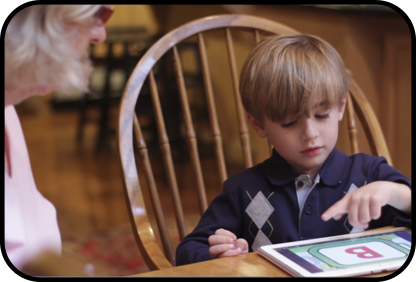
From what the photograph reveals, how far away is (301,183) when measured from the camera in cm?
72

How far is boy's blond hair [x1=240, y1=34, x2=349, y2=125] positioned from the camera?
0.66 meters

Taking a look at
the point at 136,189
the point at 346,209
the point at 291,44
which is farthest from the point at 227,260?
the point at 291,44

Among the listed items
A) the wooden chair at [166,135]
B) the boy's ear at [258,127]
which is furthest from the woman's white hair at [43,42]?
the boy's ear at [258,127]

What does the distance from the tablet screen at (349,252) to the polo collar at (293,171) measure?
20 centimetres

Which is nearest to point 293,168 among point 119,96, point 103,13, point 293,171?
point 293,171

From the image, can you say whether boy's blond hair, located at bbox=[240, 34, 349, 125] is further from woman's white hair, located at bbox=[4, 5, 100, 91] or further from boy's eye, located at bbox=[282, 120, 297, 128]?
woman's white hair, located at bbox=[4, 5, 100, 91]

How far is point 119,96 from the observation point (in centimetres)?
230

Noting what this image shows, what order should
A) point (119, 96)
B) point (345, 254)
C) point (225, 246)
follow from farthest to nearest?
point (119, 96), point (225, 246), point (345, 254)

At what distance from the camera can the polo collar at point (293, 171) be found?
72 cm

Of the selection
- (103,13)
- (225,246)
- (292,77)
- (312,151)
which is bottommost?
(225,246)

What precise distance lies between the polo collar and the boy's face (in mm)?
28

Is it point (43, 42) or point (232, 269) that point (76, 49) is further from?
point (232, 269)

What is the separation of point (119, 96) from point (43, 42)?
5.36 ft

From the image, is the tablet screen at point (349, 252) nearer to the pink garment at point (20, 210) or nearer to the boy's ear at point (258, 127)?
the boy's ear at point (258, 127)
